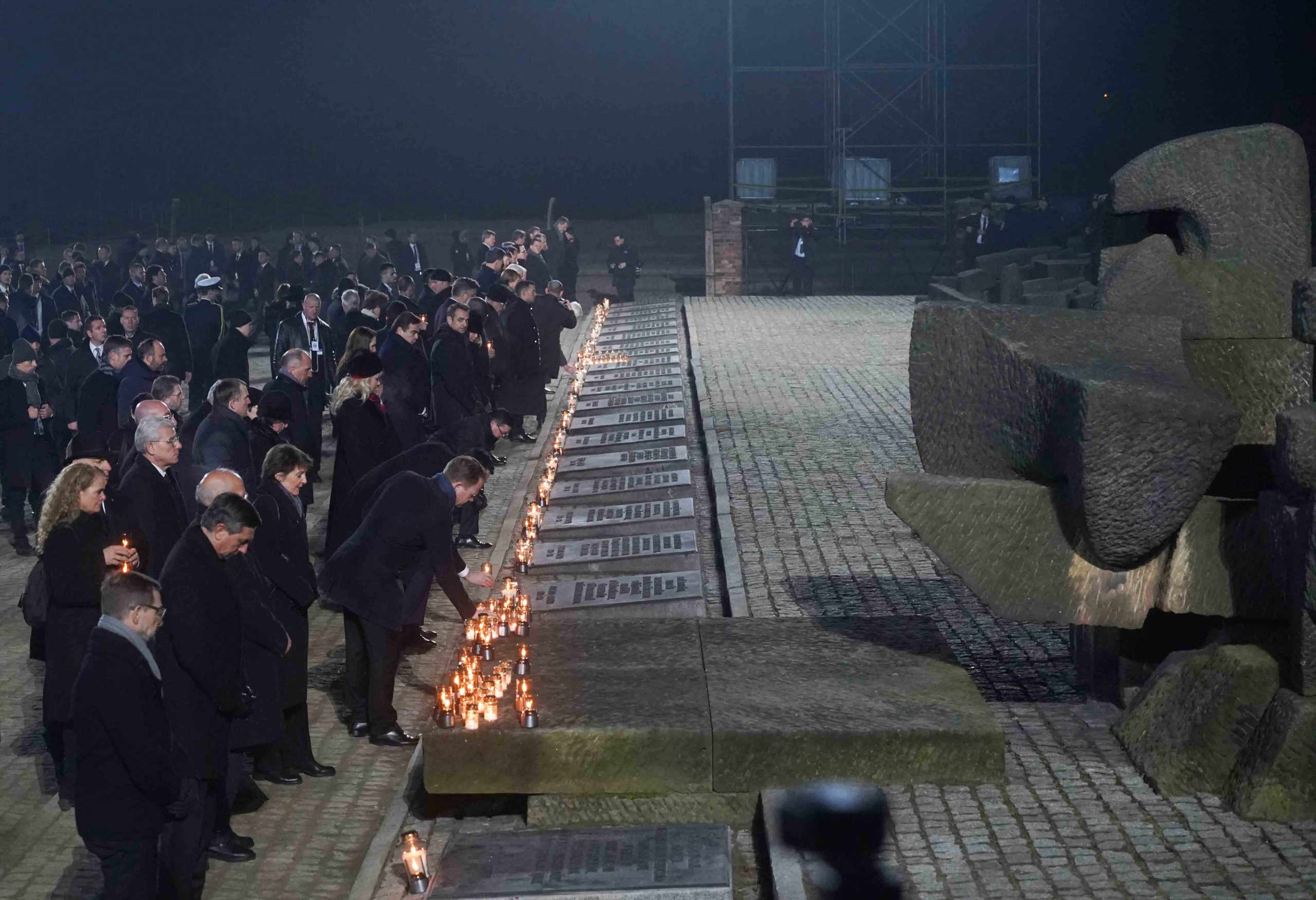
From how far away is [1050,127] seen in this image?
3466cm

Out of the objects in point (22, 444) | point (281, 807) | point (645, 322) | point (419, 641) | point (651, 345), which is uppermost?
point (22, 444)

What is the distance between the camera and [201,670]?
6.46 m

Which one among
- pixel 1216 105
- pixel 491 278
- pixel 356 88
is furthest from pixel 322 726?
pixel 356 88

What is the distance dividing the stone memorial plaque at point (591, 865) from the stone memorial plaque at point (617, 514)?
602 cm

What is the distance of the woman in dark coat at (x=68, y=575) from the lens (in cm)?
751

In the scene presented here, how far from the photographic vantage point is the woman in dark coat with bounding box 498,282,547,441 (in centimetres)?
1655

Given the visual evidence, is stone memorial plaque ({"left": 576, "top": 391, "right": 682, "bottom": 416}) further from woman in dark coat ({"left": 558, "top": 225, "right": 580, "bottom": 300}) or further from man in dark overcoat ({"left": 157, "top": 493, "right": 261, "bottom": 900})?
man in dark overcoat ({"left": 157, "top": 493, "right": 261, "bottom": 900})

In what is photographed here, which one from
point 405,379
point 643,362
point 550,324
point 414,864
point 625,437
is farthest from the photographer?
point 643,362

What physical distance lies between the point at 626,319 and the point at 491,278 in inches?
342

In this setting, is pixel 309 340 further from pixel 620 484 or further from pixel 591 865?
pixel 591 865

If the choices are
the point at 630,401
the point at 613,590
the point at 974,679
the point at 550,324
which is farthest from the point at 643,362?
the point at 974,679

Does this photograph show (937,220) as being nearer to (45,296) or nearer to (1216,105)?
(1216,105)

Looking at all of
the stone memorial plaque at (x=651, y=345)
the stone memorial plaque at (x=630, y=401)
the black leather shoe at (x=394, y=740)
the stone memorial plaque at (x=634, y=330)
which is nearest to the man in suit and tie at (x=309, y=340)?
the stone memorial plaque at (x=630, y=401)

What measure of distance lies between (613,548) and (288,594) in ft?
14.0
